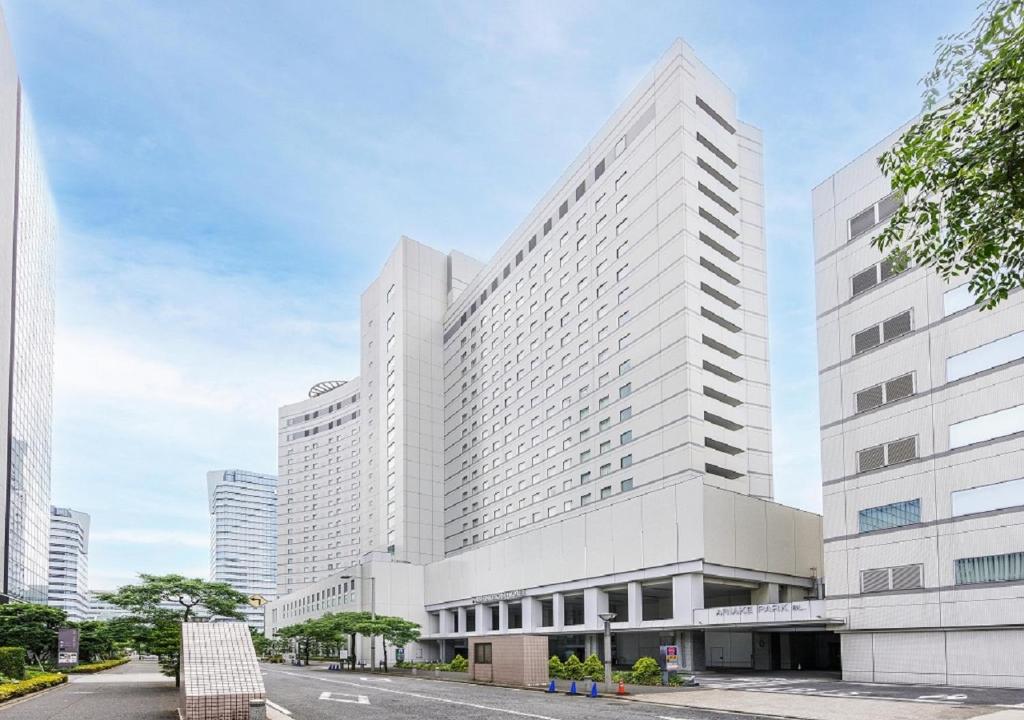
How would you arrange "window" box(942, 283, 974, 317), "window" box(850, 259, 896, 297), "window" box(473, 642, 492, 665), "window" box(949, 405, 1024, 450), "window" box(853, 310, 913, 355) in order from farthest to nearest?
"window" box(473, 642, 492, 665) < "window" box(850, 259, 896, 297) < "window" box(853, 310, 913, 355) < "window" box(942, 283, 974, 317) < "window" box(949, 405, 1024, 450)

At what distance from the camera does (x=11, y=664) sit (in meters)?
49.1

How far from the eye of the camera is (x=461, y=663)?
2778 inches

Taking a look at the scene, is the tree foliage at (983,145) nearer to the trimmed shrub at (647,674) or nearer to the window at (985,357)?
the window at (985,357)

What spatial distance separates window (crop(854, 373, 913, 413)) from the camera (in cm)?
4725

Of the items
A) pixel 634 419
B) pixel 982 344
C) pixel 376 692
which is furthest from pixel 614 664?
pixel 982 344

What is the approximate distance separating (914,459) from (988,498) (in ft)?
15.3

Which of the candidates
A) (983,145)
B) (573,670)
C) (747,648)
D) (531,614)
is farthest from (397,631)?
(983,145)

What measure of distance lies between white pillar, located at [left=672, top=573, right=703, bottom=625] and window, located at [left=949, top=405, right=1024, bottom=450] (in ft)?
72.3

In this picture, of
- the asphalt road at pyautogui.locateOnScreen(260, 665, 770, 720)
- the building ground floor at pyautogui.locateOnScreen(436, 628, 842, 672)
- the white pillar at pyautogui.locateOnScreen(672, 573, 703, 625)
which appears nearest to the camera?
the asphalt road at pyautogui.locateOnScreen(260, 665, 770, 720)

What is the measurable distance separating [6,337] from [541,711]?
266 ft

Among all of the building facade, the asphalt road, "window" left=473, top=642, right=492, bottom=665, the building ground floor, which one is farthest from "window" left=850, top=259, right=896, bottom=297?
"window" left=473, top=642, right=492, bottom=665

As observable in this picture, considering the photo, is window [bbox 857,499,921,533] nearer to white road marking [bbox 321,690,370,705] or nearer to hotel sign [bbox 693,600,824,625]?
hotel sign [bbox 693,600,824,625]

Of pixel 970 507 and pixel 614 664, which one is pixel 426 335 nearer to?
pixel 614 664

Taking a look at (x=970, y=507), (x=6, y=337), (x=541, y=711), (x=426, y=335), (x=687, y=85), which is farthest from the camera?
(x=426, y=335)
